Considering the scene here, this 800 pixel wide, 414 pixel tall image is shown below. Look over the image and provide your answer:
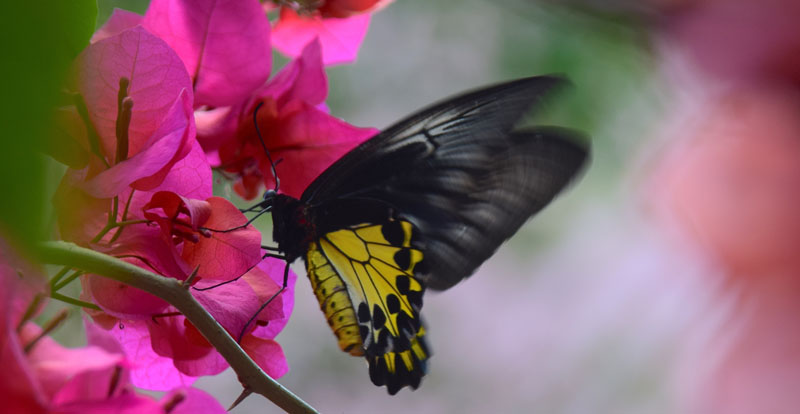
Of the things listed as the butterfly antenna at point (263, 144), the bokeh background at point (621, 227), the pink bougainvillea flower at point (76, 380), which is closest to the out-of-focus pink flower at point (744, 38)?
the bokeh background at point (621, 227)

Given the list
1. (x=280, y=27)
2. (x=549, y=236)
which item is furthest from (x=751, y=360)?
(x=549, y=236)

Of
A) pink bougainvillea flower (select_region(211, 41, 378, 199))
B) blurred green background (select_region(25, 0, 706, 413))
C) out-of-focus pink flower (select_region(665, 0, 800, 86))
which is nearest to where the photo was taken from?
pink bougainvillea flower (select_region(211, 41, 378, 199))

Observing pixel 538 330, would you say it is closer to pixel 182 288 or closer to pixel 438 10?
pixel 438 10

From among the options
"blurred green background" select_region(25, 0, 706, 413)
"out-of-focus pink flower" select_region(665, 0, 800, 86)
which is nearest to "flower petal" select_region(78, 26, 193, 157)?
"out-of-focus pink flower" select_region(665, 0, 800, 86)

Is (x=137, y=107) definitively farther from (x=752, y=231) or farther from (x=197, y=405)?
(x=752, y=231)

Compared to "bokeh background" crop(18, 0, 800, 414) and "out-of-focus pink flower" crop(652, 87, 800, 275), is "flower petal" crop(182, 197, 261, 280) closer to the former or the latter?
"bokeh background" crop(18, 0, 800, 414)

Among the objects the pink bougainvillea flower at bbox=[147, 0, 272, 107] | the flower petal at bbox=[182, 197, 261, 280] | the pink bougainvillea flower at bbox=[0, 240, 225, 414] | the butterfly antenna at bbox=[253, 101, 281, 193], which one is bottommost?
the pink bougainvillea flower at bbox=[0, 240, 225, 414]

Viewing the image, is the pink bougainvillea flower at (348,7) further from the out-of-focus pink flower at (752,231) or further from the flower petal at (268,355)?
the out-of-focus pink flower at (752,231)
